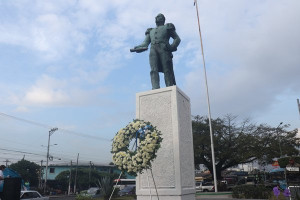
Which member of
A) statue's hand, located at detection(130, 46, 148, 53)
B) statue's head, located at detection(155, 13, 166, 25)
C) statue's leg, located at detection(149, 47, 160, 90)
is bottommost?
statue's leg, located at detection(149, 47, 160, 90)

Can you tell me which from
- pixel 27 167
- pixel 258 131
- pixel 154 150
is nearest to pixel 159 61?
pixel 154 150

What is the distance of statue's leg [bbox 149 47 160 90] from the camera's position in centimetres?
683

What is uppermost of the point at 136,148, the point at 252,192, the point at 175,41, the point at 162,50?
the point at 175,41

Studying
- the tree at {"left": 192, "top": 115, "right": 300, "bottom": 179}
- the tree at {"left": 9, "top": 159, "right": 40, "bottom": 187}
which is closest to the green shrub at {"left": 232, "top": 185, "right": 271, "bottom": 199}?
the tree at {"left": 192, "top": 115, "right": 300, "bottom": 179}

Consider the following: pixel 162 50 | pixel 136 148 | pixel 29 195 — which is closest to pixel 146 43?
pixel 162 50

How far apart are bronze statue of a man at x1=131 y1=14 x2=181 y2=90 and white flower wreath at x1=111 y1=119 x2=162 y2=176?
6.42 feet

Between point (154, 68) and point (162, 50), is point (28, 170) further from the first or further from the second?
point (162, 50)

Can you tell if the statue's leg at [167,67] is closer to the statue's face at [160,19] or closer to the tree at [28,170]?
the statue's face at [160,19]

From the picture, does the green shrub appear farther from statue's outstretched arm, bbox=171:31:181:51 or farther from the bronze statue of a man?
statue's outstretched arm, bbox=171:31:181:51

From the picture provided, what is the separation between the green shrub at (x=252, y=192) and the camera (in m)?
16.9

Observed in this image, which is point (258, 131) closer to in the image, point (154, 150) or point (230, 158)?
point (230, 158)

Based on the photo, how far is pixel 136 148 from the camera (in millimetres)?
5031

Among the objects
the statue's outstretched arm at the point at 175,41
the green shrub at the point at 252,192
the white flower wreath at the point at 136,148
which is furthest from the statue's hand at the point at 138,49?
the green shrub at the point at 252,192

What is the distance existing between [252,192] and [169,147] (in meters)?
13.7
